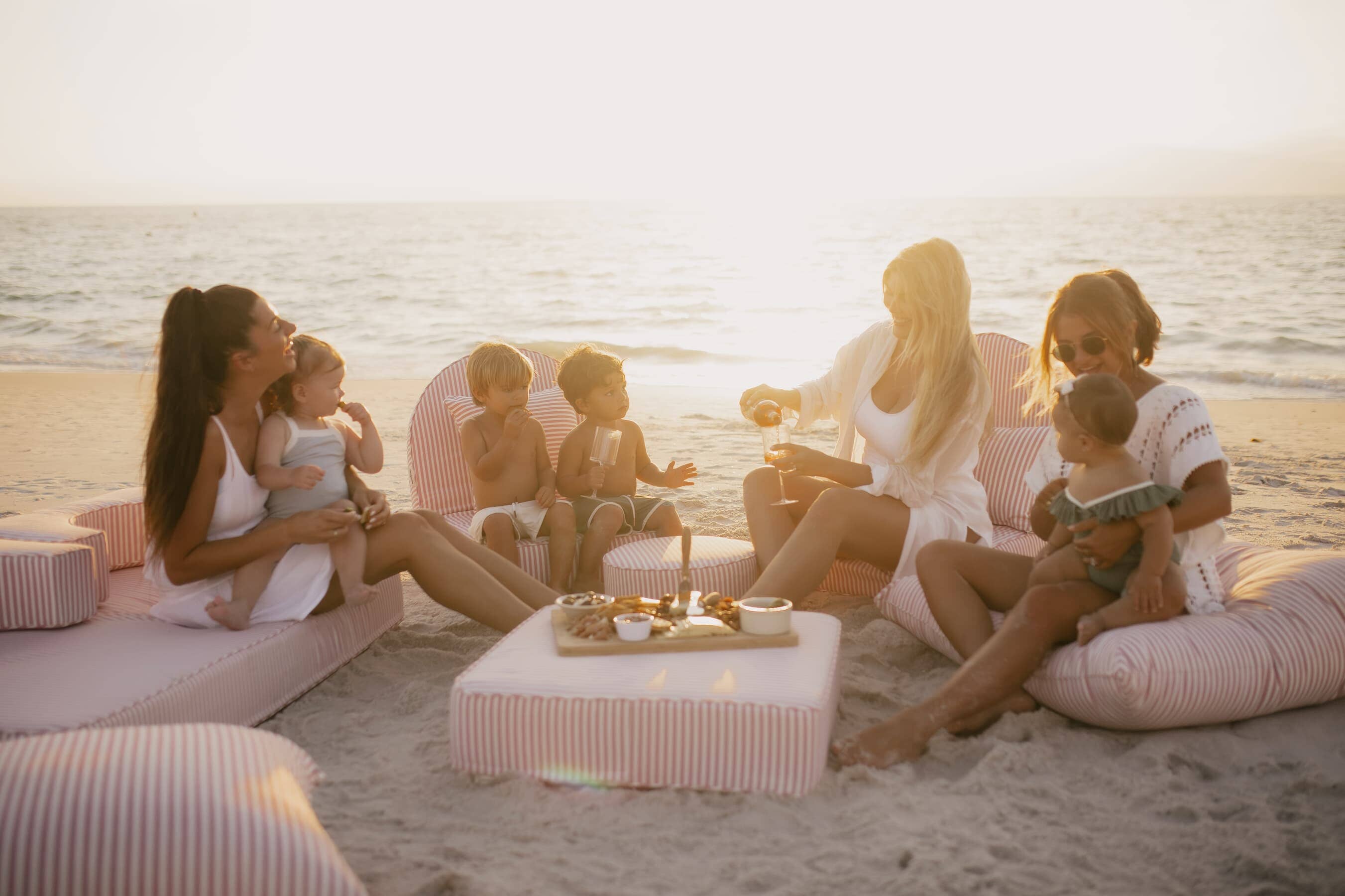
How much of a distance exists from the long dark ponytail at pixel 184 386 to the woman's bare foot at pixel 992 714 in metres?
2.72

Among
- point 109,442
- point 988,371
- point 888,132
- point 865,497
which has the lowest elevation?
point 109,442

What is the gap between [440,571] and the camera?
400 centimetres

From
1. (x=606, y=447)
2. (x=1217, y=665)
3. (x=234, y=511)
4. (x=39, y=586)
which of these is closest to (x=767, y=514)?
(x=606, y=447)

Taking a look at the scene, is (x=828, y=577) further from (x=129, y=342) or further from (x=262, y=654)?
(x=129, y=342)

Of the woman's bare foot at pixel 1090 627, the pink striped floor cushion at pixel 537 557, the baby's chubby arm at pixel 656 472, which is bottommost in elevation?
the pink striped floor cushion at pixel 537 557

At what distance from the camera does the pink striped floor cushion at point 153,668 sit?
116 inches

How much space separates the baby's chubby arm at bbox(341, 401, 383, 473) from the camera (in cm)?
419

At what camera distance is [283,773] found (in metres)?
2.27

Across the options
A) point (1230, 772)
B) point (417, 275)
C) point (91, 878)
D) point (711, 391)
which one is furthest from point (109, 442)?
point (417, 275)

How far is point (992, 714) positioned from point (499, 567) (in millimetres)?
2003

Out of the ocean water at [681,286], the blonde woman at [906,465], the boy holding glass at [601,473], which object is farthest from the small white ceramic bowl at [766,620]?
the ocean water at [681,286]

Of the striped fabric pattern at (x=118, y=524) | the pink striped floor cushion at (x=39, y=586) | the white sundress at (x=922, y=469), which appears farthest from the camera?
the striped fabric pattern at (x=118, y=524)

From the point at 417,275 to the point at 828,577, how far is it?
23.7 m

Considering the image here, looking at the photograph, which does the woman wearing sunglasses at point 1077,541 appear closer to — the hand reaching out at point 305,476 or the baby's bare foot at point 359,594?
the baby's bare foot at point 359,594
